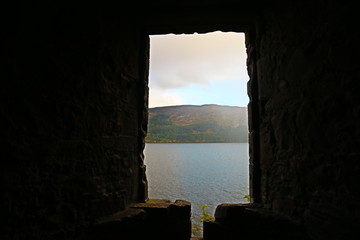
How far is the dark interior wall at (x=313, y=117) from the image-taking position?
132 cm

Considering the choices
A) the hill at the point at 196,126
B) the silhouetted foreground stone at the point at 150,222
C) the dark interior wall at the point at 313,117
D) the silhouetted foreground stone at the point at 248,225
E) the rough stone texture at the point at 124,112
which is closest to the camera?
the dark interior wall at the point at 313,117

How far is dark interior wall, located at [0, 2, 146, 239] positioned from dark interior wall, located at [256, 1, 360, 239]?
1.51m

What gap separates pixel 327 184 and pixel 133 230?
1687 millimetres

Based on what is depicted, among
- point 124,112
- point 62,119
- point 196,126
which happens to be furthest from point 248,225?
point 196,126

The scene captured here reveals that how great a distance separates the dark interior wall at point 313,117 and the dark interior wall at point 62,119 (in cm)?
151

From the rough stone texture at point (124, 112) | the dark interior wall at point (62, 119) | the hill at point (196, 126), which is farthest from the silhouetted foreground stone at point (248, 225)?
the hill at point (196, 126)

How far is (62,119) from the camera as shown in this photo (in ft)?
5.82

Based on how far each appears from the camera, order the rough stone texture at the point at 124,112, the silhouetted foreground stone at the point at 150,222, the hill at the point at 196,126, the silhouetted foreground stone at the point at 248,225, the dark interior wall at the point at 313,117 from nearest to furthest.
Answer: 1. the dark interior wall at the point at 313,117
2. the rough stone texture at the point at 124,112
3. the silhouetted foreground stone at the point at 248,225
4. the silhouetted foreground stone at the point at 150,222
5. the hill at the point at 196,126

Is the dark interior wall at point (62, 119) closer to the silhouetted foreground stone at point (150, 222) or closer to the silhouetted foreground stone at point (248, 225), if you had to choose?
the silhouetted foreground stone at point (150, 222)

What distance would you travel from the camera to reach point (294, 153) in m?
1.86

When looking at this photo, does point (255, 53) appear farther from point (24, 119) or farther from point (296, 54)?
point (24, 119)

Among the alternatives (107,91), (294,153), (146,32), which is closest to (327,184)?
(294,153)

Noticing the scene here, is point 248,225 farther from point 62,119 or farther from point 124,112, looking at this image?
point 62,119

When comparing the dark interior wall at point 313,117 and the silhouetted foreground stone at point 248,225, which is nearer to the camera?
the dark interior wall at point 313,117
